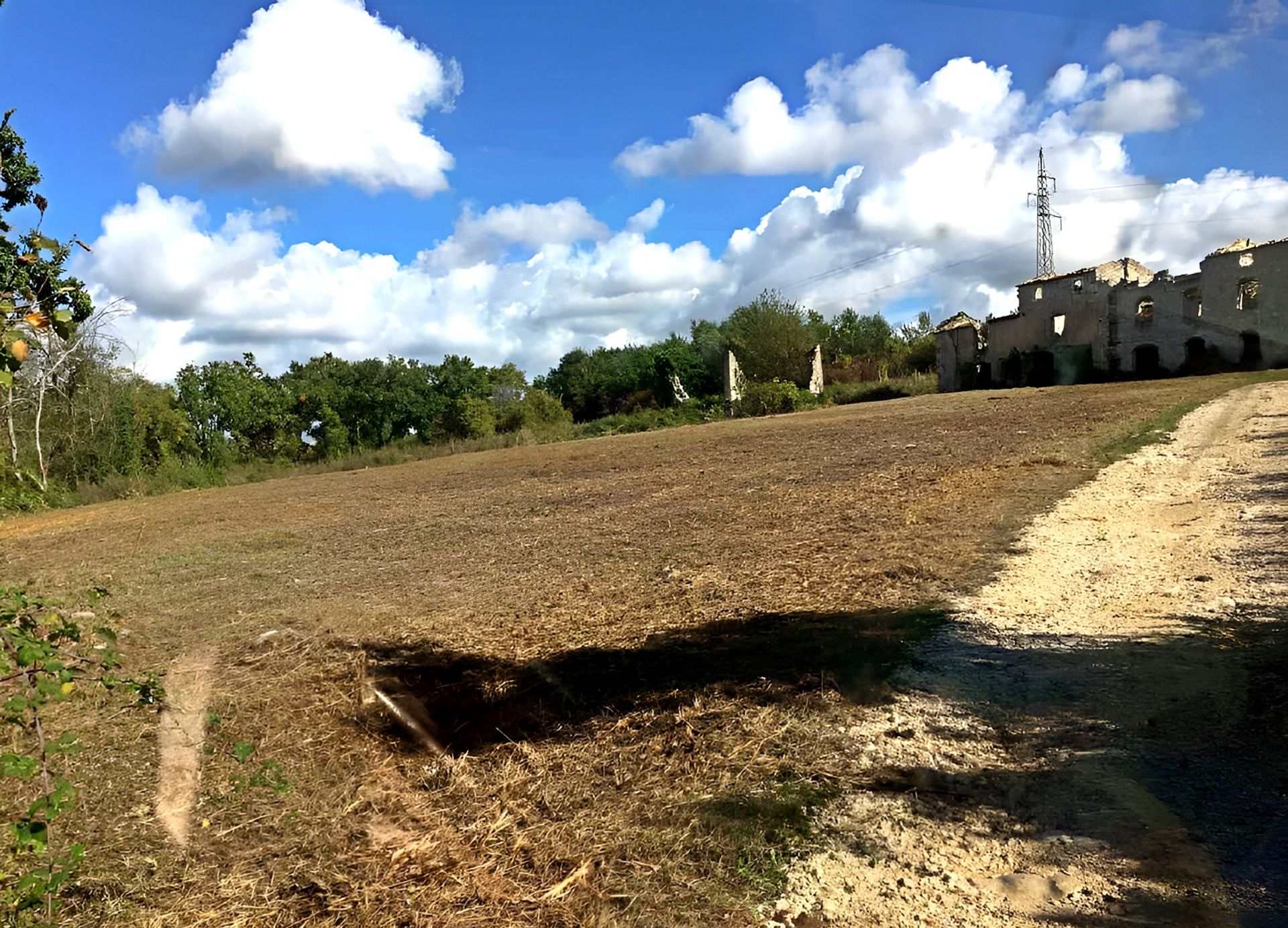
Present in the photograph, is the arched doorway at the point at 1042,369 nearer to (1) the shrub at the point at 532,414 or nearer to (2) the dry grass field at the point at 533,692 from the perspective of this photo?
(1) the shrub at the point at 532,414

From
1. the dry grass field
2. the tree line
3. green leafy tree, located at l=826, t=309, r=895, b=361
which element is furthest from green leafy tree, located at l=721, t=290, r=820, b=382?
the dry grass field

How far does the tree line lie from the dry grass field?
983 inches

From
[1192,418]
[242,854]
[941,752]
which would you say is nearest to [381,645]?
[242,854]

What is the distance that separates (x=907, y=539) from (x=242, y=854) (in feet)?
23.5

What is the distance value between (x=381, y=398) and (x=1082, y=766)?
198 feet

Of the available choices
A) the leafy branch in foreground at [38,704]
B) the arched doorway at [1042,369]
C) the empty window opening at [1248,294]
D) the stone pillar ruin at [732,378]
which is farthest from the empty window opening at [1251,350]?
the leafy branch in foreground at [38,704]

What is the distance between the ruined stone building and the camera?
34344mm

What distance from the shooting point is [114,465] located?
129ft

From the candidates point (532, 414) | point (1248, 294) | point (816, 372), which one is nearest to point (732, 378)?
point (816, 372)

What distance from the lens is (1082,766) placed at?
377 centimetres

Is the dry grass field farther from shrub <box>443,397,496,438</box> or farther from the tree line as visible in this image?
shrub <box>443,397,496,438</box>

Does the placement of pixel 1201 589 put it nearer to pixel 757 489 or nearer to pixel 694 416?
pixel 757 489

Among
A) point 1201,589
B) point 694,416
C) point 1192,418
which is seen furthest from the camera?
Result: point 694,416

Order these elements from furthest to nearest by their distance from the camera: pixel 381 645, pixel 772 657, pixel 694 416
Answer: pixel 694 416 < pixel 381 645 < pixel 772 657
